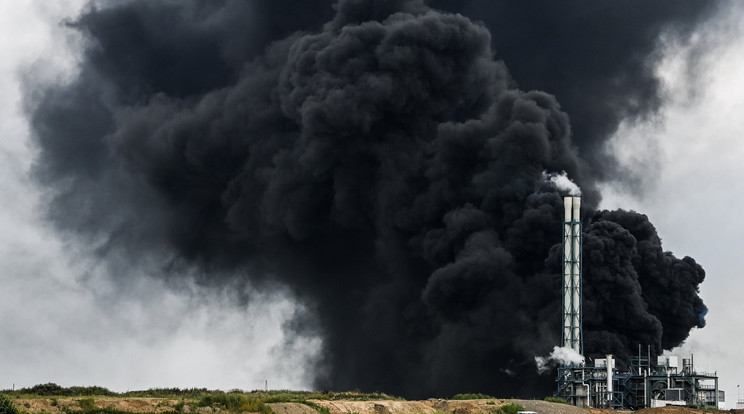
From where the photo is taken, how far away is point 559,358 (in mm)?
141000

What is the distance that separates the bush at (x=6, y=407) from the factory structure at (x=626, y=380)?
74.8m

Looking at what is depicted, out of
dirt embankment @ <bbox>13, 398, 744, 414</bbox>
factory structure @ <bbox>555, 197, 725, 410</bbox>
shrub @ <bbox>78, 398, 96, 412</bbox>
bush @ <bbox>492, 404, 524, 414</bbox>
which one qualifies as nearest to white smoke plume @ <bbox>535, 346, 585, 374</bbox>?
factory structure @ <bbox>555, 197, 725, 410</bbox>

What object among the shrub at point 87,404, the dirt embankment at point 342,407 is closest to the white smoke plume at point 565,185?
the dirt embankment at point 342,407

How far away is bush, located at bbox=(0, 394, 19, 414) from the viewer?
72125mm

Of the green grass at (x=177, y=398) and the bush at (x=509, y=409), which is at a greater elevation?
the bush at (x=509, y=409)

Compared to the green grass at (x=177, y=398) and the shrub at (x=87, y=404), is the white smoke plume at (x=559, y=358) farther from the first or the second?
the shrub at (x=87, y=404)

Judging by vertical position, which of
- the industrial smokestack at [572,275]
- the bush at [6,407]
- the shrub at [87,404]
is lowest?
the bush at [6,407]

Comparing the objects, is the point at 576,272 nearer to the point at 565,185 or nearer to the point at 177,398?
the point at 565,185

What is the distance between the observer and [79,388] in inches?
3760

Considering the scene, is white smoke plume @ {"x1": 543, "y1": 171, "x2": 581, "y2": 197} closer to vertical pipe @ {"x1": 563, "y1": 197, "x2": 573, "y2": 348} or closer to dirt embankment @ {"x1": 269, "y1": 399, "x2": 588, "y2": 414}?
vertical pipe @ {"x1": 563, "y1": 197, "x2": 573, "y2": 348}

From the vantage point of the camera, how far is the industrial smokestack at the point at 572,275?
467ft

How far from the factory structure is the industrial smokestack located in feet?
0.36

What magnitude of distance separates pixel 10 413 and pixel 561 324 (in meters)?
83.0

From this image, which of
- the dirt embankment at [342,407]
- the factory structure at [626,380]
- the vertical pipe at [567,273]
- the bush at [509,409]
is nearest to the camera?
the dirt embankment at [342,407]
